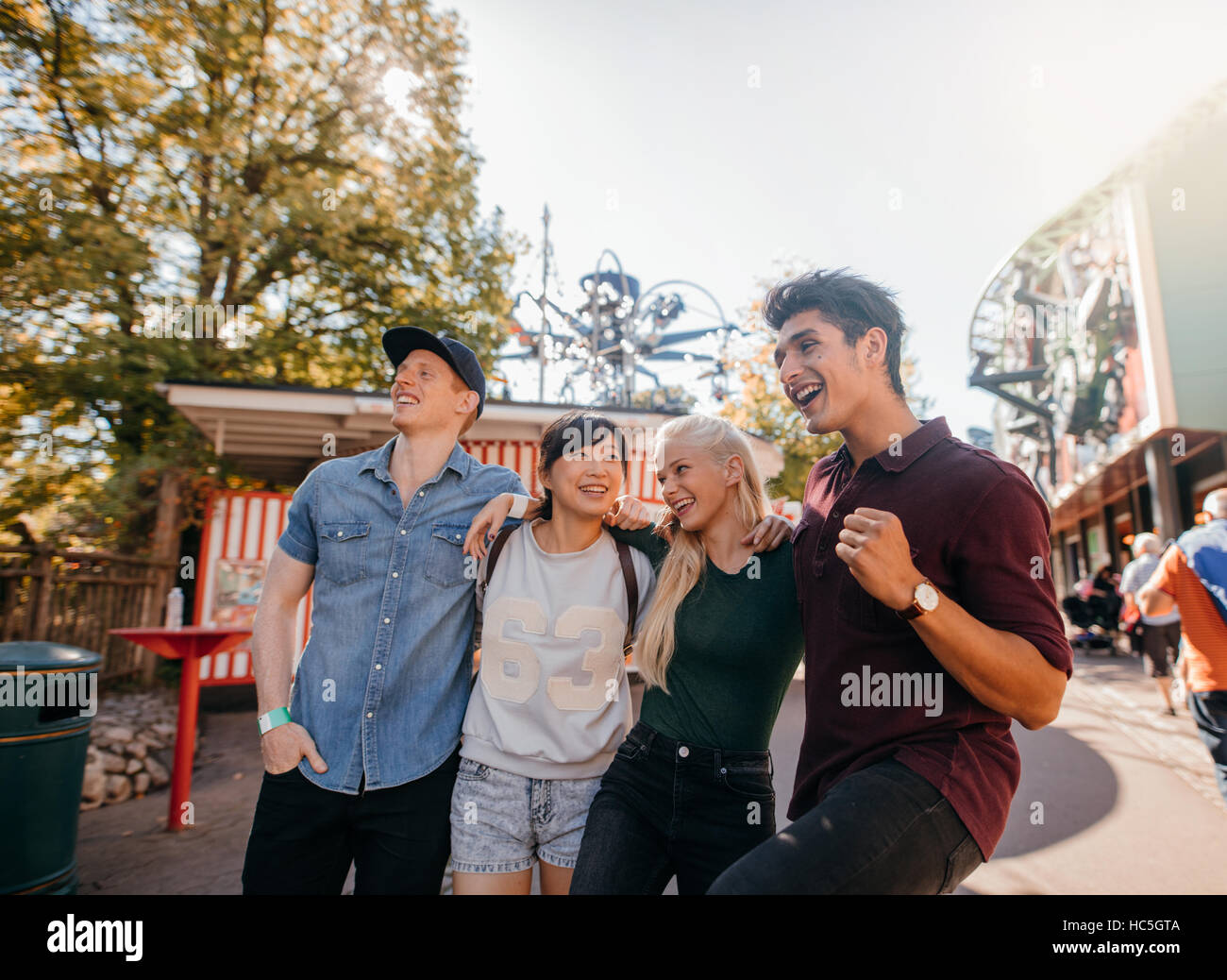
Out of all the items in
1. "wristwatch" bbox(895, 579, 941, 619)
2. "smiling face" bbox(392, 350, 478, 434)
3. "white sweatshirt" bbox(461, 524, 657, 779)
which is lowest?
"white sweatshirt" bbox(461, 524, 657, 779)

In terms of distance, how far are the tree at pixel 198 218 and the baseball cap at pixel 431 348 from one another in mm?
9291

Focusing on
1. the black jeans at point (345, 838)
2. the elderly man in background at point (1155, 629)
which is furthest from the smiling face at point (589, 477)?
the elderly man in background at point (1155, 629)

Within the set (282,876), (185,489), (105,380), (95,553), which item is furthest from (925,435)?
(105,380)

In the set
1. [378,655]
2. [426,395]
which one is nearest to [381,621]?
[378,655]

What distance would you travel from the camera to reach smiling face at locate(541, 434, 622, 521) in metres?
2.44

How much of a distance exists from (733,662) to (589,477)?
2.51 feet

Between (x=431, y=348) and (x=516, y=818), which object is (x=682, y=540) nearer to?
(x=516, y=818)

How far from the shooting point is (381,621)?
7.89 feet

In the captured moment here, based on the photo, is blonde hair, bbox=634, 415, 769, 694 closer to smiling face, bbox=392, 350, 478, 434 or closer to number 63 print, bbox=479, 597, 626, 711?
number 63 print, bbox=479, 597, 626, 711

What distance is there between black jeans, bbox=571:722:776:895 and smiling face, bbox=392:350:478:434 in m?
1.37

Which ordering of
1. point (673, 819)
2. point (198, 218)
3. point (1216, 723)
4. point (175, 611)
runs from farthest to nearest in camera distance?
1. point (198, 218)
2. point (175, 611)
3. point (1216, 723)
4. point (673, 819)

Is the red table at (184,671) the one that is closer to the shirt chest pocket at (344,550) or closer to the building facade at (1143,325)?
the shirt chest pocket at (344,550)

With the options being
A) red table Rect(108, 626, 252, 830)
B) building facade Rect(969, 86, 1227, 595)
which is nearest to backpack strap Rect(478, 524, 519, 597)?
red table Rect(108, 626, 252, 830)

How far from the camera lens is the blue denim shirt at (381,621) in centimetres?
229
